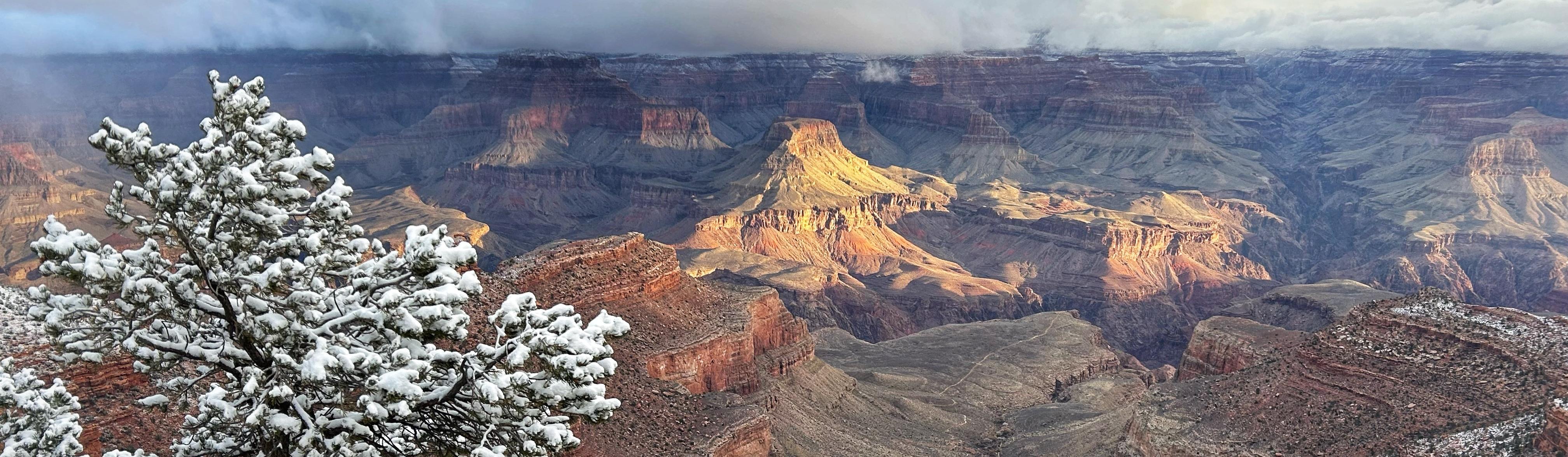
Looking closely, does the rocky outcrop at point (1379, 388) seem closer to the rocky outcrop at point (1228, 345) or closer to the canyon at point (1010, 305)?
the canyon at point (1010, 305)

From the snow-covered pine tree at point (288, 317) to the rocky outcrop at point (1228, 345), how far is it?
5721 cm

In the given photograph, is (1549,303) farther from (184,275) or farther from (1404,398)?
(184,275)

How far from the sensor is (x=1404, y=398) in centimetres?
4634

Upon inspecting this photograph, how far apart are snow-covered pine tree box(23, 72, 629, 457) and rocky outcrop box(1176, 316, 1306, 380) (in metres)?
57.2

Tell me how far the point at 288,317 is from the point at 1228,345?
A: 64.3 metres

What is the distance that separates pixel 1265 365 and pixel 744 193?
12123 cm

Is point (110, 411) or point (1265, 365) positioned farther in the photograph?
point (1265, 365)

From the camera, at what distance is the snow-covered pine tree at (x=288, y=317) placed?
1272cm

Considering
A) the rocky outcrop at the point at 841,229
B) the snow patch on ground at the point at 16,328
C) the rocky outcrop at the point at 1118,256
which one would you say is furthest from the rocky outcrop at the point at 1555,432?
the rocky outcrop at the point at 1118,256

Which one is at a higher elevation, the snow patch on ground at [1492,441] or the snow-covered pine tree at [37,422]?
the snow-covered pine tree at [37,422]

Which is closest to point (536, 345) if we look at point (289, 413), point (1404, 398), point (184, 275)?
point (289, 413)

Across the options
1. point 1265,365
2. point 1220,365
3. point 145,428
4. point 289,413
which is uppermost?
point 289,413

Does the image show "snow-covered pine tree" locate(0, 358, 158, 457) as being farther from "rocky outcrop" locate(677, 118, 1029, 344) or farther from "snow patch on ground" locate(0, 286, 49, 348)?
"rocky outcrop" locate(677, 118, 1029, 344)

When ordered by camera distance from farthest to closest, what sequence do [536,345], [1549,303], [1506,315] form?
[1549,303], [1506,315], [536,345]
